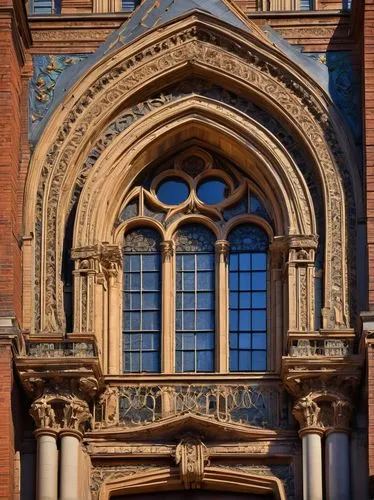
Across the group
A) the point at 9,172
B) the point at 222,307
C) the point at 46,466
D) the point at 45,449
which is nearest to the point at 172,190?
the point at 222,307

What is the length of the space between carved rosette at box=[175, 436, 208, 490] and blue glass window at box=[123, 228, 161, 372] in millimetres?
1573

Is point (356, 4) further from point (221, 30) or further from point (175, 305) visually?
point (175, 305)

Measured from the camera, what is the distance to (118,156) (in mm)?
42500

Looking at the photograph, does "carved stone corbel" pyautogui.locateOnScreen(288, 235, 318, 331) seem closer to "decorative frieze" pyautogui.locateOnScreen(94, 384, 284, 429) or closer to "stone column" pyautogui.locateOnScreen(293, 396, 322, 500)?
"decorative frieze" pyautogui.locateOnScreen(94, 384, 284, 429)

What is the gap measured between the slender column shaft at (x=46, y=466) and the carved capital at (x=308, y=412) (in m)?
3.54

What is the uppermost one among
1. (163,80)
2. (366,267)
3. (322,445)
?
(163,80)

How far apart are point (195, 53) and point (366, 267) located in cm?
432

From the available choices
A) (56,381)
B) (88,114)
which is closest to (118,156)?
(88,114)

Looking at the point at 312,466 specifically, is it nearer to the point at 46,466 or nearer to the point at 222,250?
the point at 46,466

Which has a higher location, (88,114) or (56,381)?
(88,114)

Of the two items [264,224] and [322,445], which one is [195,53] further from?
[322,445]

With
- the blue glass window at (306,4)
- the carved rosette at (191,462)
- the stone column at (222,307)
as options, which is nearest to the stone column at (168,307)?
the stone column at (222,307)

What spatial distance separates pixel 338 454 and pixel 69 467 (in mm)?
3822

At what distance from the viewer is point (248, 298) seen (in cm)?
4250
